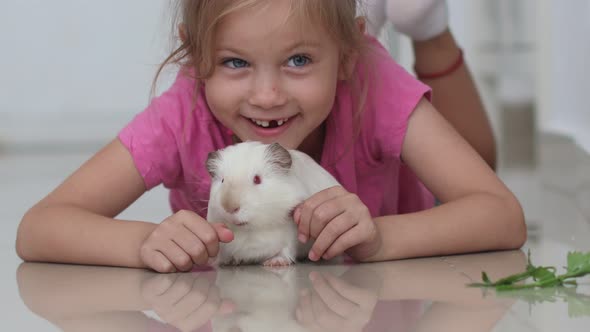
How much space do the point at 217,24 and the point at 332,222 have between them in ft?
1.07

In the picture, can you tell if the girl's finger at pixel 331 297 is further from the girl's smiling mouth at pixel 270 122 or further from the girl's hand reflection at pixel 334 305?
the girl's smiling mouth at pixel 270 122

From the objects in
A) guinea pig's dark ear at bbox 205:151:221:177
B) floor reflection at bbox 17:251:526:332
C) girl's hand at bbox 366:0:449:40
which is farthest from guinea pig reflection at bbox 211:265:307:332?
girl's hand at bbox 366:0:449:40

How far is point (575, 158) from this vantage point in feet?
7.69

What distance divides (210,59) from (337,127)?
10.1 inches

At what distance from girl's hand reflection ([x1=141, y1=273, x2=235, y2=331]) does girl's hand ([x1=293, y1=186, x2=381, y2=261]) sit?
130 mm

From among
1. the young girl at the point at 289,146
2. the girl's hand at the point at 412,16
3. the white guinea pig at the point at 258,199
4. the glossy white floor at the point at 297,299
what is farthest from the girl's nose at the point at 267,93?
the girl's hand at the point at 412,16

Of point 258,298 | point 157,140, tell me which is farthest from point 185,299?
point 157,140

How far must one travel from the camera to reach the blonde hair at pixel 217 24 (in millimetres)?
1339

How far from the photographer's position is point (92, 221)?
53.9 inches

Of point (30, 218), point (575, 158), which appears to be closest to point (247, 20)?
point (30, 218)

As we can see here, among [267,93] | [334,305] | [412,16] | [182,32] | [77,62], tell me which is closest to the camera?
[334,305]

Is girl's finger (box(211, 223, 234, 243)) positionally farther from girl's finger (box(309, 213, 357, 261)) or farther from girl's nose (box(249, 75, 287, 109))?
girl's nose (box(249, 75, 287, 109))

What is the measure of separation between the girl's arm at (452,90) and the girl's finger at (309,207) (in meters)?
0.88

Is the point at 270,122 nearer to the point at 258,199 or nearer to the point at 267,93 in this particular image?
the point at 267,93
